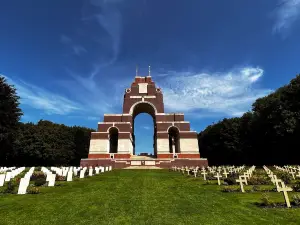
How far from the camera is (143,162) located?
35719 millimetres

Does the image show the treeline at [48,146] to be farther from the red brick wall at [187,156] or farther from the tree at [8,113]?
the red brick wall at [187,156]

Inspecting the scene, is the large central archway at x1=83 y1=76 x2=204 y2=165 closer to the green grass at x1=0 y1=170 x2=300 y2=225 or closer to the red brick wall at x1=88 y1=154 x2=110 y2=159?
the red brick wall at x1=88 y1=154 x2=110 y2=159

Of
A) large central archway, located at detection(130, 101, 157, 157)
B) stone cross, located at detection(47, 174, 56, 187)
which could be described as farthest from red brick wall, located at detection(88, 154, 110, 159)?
stone cross, located at detection(47, 174, 56, 187)

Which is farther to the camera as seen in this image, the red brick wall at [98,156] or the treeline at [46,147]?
the treeline at [46,147]

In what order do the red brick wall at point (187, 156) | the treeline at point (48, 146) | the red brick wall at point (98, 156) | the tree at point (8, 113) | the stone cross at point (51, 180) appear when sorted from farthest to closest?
the treeline at point (48, 146) < the red brick wall at point (98, 156) < the red brick wall at point (187, 156) < the tree at point (8, 113) < the stone cross at point (51, 180)

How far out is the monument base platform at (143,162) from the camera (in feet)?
117

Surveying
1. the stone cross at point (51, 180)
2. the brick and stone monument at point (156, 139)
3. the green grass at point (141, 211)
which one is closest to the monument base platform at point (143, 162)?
the brick and stone monument at point (156, 139)

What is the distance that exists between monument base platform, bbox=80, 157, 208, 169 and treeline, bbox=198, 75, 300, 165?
12.1m

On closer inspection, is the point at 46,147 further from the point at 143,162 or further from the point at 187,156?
the point at 187,156

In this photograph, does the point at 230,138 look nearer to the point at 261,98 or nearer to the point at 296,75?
the point at 261,98

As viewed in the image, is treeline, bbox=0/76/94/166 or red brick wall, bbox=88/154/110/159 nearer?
red brick wall, bbox=88/154/110/159

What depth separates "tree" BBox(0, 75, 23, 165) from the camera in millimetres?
29825

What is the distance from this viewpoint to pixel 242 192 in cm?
1006

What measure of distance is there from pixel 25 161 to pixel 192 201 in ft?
156
